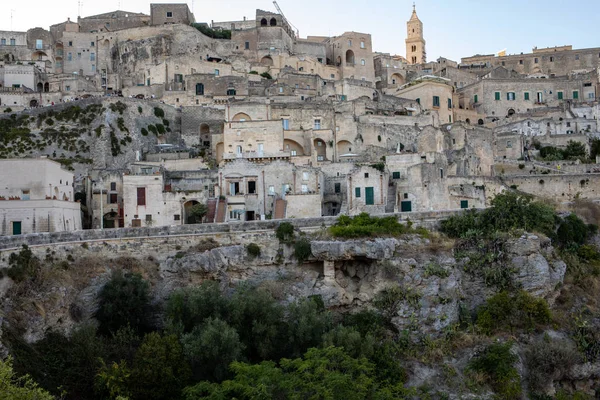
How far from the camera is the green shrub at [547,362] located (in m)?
Answer: 29.2

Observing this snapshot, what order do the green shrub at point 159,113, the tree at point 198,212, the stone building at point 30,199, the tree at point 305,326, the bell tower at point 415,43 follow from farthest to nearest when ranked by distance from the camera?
1. the bell tower at point 415,43
2. the green shrub at point 159,113
3. the tree at point 198,212
4. the stone building at point 30,199
5. the tree at point 305,326

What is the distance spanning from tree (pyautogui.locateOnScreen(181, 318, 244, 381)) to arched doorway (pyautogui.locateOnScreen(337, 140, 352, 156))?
25707 millimetres

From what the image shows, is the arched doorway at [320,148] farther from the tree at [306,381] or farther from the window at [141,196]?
the tree at [306,381]

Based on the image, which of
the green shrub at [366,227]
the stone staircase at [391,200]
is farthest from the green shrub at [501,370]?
the stone staircase at [391,200]

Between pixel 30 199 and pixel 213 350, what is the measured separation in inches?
572

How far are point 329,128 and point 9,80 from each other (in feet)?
95.8

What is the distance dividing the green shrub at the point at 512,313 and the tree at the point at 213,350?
1139 centimetres

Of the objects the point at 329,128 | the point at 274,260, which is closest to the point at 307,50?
the point at 329,128

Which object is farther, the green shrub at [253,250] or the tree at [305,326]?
the green shrub at [253,250]

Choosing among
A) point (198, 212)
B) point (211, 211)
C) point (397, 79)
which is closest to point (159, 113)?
point (211, 211)

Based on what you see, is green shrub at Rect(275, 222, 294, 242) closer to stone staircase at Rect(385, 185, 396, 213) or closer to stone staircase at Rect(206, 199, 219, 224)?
stone staircase at Rect(206, 199, 219, 224)

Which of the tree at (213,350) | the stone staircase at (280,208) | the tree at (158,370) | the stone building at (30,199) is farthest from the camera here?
the stone staircase at (280,208)

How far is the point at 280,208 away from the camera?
39.3m

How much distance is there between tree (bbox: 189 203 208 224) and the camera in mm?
39275
